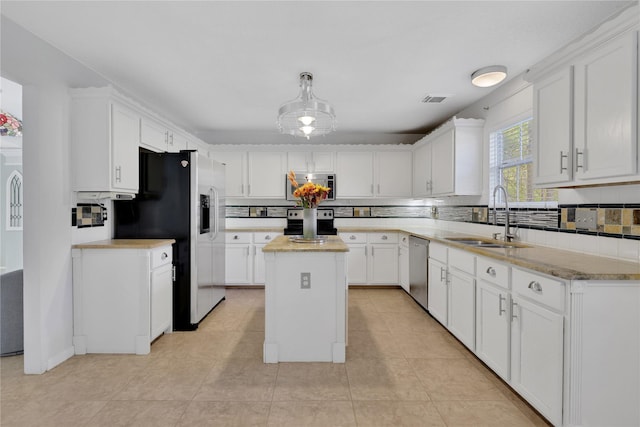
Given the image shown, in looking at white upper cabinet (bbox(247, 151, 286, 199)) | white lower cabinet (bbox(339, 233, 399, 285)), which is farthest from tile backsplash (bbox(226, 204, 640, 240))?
white upper cabinet (bbox(247, 151, 286, 199))

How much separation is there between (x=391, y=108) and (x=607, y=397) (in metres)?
3.36

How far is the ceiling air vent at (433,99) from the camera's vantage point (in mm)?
3529

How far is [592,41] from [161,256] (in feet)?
11.5

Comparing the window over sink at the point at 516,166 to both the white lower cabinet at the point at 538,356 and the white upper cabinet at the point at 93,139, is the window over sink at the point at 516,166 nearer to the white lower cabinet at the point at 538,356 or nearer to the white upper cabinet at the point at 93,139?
the white lower cabinet at the point at 538,356

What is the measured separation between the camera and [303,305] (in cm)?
247

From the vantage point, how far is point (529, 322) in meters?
1.84

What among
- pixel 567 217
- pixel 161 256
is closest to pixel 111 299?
pixel 161 256

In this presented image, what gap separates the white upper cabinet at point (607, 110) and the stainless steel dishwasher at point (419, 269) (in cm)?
189

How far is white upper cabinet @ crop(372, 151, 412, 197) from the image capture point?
5.03 metres

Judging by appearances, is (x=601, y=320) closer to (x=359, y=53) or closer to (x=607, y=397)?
(x=607, y=397)

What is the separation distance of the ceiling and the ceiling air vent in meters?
0.09

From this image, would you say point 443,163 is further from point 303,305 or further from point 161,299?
point 161,299

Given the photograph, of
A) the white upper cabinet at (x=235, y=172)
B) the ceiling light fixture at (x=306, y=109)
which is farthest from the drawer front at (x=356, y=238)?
the ceiling light fixture at (x=306, y=109)

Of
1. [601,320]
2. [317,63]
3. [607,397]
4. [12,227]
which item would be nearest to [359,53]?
[317,63]
